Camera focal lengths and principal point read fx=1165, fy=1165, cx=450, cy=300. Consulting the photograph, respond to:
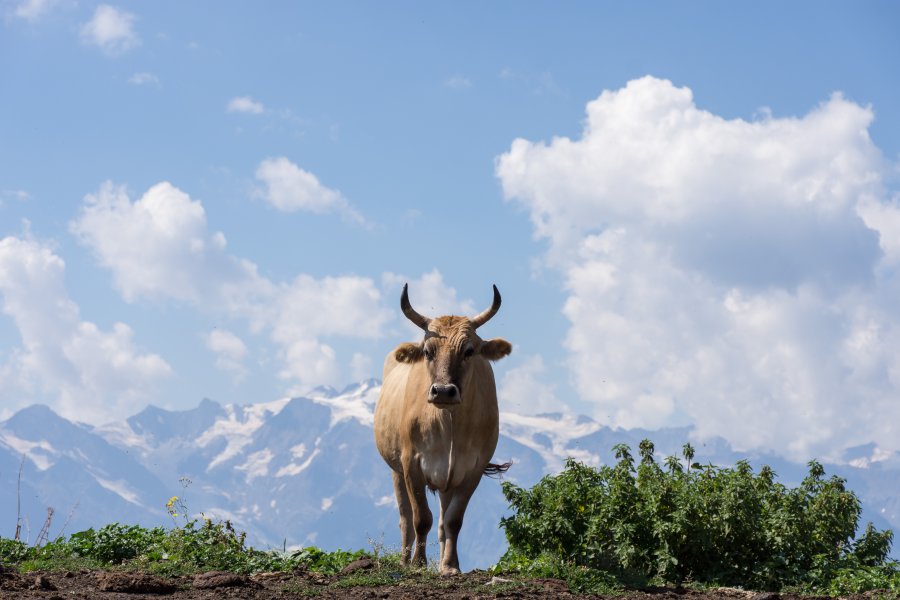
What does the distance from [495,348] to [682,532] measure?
3.30 metres

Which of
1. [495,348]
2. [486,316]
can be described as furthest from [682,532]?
[486,316]

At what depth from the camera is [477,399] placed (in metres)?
14.8

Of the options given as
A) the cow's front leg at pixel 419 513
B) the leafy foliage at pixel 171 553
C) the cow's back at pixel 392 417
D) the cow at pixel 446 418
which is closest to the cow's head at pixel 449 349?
the cow at pixel 446 418

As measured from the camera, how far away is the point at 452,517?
14.3 meters

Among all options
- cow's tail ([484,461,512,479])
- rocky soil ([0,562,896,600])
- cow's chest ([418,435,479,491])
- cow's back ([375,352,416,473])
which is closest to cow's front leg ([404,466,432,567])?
cow's chest ([418,435,479,491])

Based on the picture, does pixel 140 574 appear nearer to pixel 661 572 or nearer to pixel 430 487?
pixel 430 487

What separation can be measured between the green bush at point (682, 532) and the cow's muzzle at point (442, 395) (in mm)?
1985

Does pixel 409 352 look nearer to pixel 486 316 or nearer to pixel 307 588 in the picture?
pixel 486 316

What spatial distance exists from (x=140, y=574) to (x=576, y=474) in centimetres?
564

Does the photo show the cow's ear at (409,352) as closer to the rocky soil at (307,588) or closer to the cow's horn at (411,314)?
the cow's horn at (411,314)

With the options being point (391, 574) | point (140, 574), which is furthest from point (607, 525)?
point (140, 574)

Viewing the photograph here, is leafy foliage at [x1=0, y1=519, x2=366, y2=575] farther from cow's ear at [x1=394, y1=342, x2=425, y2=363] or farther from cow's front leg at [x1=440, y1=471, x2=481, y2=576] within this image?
cow's ear at [x1=394, y1=342, x2=425, y2=363]

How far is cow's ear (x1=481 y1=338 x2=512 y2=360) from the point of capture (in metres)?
15.2

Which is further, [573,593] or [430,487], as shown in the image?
[430,487]
